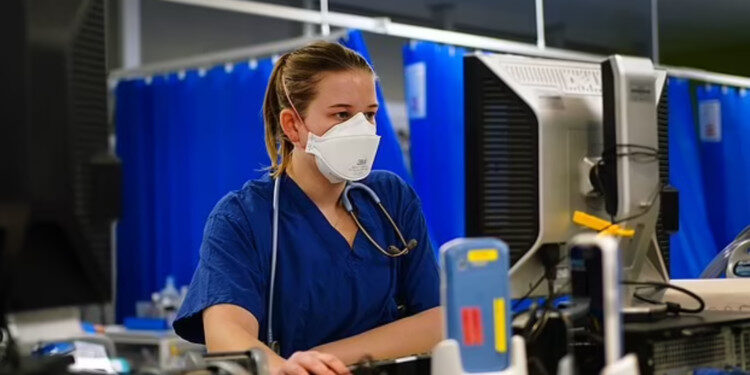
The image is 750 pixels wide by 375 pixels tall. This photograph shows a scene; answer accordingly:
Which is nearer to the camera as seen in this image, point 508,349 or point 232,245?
point 508,349

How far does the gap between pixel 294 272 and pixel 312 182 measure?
0.60 feet

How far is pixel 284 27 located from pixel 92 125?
5.33 meters

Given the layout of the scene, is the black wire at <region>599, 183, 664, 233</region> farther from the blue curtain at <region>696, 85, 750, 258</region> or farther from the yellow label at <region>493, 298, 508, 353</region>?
the blue curtain at <region>696, 85, 750, 258</region>

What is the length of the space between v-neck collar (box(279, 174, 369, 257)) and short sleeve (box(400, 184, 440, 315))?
0.13 meters

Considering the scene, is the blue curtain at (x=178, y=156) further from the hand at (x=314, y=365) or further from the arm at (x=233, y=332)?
the hand at (x=314, y=365)

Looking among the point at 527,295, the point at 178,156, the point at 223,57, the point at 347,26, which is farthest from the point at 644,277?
the point at 178,156

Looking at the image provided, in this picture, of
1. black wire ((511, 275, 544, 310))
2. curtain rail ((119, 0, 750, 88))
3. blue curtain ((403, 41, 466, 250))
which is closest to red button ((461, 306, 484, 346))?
black wire ((511, 275, 544, 310))

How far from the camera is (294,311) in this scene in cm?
177

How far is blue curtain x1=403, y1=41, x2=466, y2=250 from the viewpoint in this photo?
3.62 metres

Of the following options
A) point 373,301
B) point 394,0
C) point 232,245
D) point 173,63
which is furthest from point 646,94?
point 394,0

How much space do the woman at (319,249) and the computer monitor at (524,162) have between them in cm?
27

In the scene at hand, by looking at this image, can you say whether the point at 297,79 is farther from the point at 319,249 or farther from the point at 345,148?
the point at 319,249

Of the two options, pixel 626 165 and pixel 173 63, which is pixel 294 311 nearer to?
pixel 626 165

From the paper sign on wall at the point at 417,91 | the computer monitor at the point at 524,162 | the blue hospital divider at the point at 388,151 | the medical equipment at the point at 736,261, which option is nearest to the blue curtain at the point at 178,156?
the paper sign on wall at the point at 417,91
